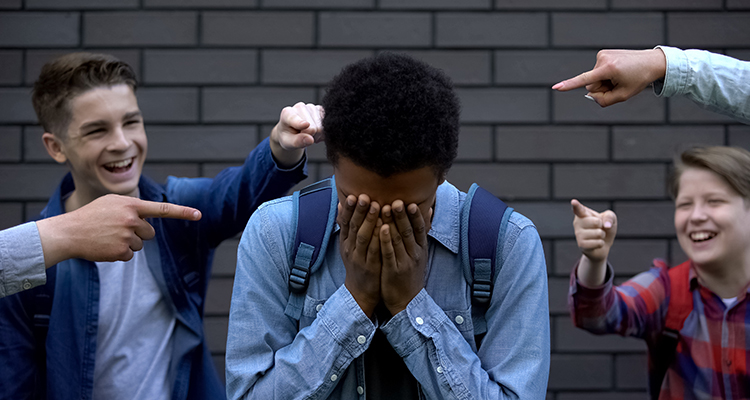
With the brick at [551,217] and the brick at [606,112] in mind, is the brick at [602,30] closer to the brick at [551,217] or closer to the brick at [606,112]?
the brick at [606,112]

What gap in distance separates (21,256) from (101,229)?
265mm

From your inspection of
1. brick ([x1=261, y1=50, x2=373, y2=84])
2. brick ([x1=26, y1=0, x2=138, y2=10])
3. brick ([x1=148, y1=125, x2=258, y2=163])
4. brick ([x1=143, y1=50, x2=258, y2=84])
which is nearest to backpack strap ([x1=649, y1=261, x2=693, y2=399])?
brick ([x1=261, y1=50, x2=373, y2=84])

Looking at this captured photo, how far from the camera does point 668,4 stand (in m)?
3.79

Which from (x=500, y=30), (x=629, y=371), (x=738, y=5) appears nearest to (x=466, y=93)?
(x=500, y=30)

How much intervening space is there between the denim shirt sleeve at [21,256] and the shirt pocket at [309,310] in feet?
3.06

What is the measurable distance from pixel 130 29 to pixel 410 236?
9.81 feet

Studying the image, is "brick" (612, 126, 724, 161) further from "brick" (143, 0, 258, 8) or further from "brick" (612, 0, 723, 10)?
"brick" (143, 0, 258, 8)

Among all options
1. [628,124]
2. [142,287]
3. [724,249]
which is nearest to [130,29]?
[142,287]

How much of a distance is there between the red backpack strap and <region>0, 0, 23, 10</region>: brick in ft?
13.4

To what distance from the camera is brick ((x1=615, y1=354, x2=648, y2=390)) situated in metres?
3.81

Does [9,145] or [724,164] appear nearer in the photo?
[724,164]

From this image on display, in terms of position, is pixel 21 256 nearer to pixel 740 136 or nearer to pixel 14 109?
pixel 14 109

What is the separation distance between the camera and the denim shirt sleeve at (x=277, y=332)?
5.09 feet

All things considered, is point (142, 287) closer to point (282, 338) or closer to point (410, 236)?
point (282, 338)
